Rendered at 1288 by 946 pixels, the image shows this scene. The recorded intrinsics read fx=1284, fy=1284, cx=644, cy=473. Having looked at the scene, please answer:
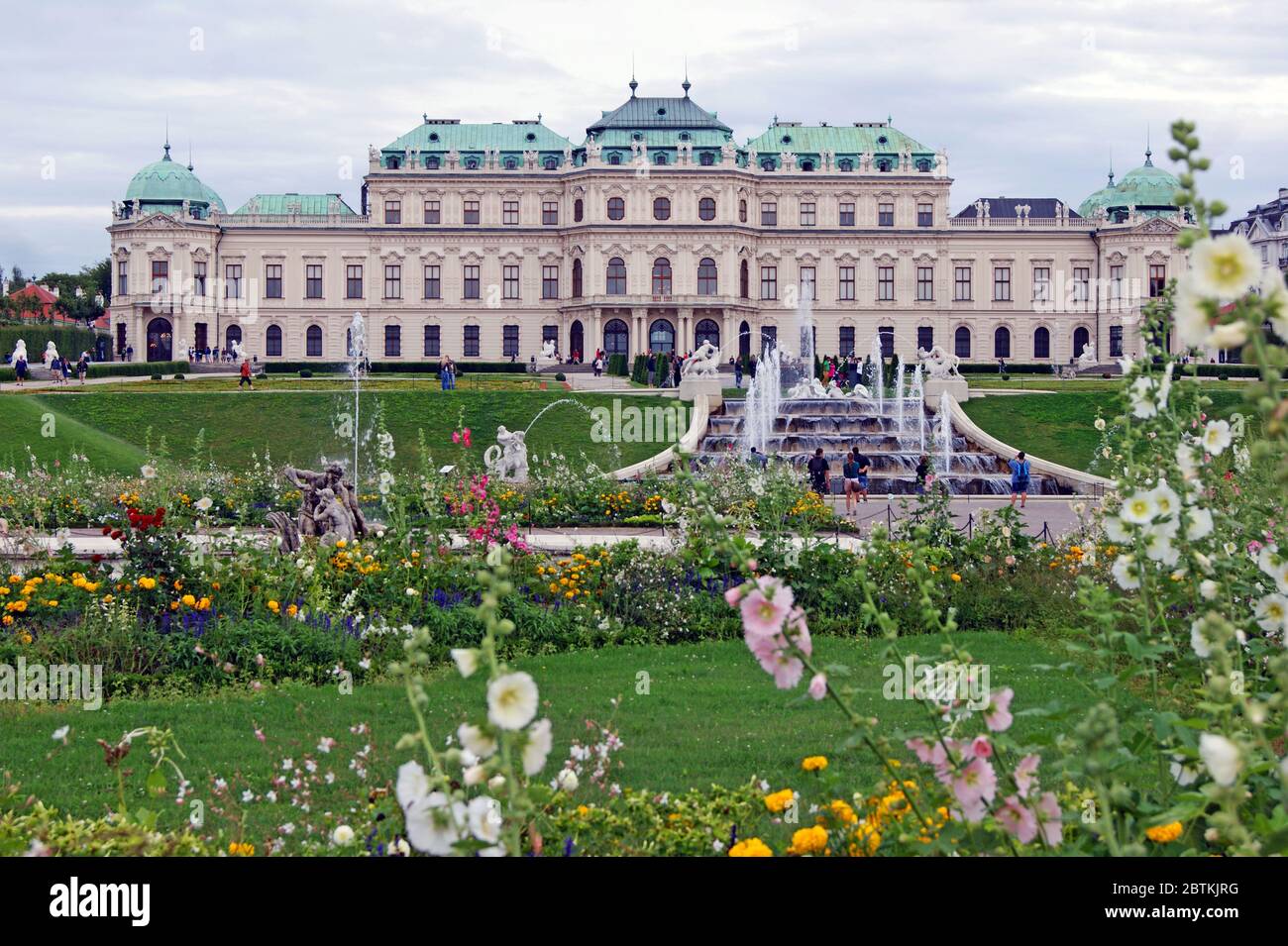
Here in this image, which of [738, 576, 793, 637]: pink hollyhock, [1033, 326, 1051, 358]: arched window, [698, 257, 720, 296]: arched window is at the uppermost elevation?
[698, 257, 720, 296]: arched window

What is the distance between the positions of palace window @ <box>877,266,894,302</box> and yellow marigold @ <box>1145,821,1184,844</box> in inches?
2514

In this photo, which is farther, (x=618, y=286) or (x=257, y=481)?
(x=618, y=286)

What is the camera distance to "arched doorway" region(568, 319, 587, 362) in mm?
64000

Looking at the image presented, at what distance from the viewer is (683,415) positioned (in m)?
34.0

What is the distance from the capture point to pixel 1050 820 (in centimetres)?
362

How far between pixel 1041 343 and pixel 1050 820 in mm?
66342

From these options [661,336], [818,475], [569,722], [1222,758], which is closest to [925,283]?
[661,336]

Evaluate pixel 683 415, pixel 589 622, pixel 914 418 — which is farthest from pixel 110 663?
pixel 914 418

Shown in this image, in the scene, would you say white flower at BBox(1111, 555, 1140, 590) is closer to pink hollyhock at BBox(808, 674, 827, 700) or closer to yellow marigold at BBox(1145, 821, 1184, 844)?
yellow marigold at BBox(1145, 821, 1184, 844)

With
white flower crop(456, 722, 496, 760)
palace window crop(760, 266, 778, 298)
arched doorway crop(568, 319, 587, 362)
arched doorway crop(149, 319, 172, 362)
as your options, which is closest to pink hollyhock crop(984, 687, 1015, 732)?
white flower crop(456, 722, 496, 760)

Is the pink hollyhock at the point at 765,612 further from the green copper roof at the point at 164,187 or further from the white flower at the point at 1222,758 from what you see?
the green copper roof at the point at 164,187

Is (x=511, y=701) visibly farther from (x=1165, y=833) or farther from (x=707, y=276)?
(x=707, y=276)
